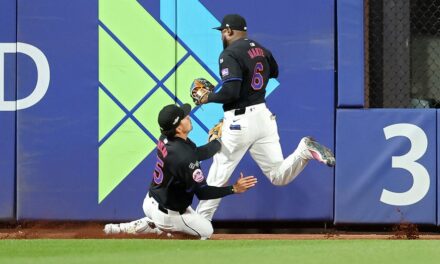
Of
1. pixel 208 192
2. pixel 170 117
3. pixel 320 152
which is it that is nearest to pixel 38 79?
pixel 170 117

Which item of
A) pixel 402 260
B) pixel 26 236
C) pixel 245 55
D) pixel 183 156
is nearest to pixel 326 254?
pixel 402 260

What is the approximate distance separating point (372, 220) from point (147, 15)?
118 inches

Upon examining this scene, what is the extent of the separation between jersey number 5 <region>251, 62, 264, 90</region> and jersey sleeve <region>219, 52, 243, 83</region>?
0.18 m

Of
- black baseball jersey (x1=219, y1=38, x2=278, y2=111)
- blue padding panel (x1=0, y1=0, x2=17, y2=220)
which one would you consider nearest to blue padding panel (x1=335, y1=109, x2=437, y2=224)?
black baseball jersey (x1=219, y1=38, x2=278, y2=111)

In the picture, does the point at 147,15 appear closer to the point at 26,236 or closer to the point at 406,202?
the point at 26,236

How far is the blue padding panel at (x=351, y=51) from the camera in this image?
10.0 metres

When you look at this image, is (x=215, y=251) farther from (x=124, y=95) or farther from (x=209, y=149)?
(x=124, y=95)

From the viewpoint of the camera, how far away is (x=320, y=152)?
9.28m

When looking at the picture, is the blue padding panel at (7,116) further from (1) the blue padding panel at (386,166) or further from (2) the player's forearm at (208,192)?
(1) the blue padding panel at (386,166)

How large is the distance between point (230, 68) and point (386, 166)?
1925mm

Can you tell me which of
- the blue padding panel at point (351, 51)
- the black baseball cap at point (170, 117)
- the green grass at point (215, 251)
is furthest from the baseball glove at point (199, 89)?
the green grass at point (215, 251)

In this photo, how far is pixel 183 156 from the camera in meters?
8.85

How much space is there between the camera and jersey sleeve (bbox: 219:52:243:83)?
9250 mm

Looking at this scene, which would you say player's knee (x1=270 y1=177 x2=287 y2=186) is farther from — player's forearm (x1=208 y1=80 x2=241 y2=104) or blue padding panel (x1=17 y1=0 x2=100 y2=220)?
blue padding panel (x1=17 y1=0 x2=100 y2=220)
